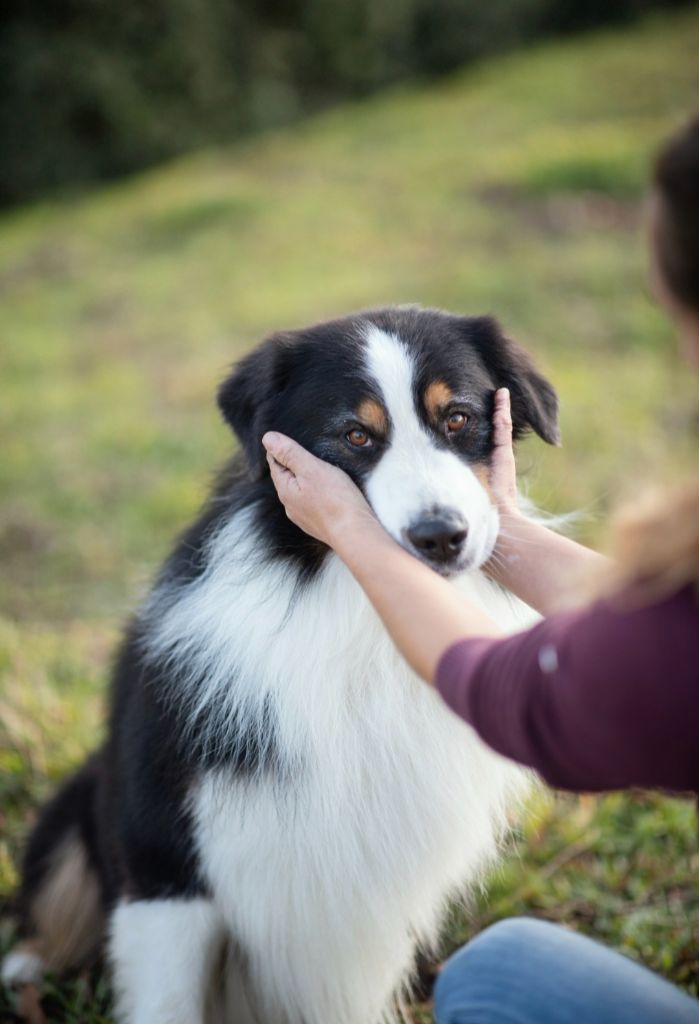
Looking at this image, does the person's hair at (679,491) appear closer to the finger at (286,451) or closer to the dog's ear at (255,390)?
the finger at (286,451)

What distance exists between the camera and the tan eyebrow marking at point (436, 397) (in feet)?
7.66

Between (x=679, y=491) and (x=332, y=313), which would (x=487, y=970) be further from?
(x=332, y=313)

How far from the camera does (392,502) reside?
7.03 feet

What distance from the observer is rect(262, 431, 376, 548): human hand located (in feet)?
6.88

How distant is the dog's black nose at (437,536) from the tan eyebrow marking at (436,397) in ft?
1.19

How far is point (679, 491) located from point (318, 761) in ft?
4.04

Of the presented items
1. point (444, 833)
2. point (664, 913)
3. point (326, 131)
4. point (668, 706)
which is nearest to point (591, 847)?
point (664, 913)

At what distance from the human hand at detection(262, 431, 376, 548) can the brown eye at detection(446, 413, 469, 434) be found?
0.97 ft

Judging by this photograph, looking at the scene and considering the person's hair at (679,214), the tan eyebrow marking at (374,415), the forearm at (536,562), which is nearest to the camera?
the person's hair at (679,214)

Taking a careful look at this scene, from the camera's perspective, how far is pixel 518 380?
2.57 metres

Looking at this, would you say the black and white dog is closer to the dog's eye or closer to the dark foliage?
the dog's eye

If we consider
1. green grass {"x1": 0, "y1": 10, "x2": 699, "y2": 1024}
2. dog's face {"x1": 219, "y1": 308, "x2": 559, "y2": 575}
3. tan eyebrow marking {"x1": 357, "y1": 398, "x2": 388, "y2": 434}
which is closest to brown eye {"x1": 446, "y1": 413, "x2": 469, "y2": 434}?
dog's face {"x1": 219, "y1": 308, "x2": 559, "y2": 575}

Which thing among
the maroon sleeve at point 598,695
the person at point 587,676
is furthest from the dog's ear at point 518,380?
the maroon sleeve at point 598,695

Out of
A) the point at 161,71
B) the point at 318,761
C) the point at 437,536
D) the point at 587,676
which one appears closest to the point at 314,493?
the point at 437,536
